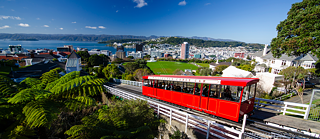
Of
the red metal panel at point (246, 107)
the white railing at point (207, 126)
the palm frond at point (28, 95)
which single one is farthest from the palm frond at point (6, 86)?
the red metal panel at point (246, 107)

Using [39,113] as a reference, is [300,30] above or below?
above

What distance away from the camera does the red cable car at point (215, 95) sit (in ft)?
23.9

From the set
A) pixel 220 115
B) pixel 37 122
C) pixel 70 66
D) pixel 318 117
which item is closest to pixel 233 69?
pixel 318 117

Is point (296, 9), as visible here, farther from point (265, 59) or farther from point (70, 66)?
point (265, 59)

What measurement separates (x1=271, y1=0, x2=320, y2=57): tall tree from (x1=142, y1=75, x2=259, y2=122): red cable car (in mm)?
6819

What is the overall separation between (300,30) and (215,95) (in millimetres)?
10340

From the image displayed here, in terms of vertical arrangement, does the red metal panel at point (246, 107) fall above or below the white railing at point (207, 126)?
above

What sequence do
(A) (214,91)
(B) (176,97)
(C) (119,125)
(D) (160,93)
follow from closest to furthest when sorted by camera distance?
(C) (119,125) → (A) (214,91) → (B) (176,97) → (D) (160,93)

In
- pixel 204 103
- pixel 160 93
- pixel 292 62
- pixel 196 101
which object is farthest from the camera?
pixel 292 62

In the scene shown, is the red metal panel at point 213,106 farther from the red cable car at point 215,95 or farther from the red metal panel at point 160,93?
the red metal panel at point 160,93

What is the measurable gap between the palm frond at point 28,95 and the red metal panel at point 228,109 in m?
8.00

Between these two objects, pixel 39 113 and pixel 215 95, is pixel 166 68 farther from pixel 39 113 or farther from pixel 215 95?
pixel 39 113

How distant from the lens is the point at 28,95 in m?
3.98

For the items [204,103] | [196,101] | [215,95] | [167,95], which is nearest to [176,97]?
[167,95]
